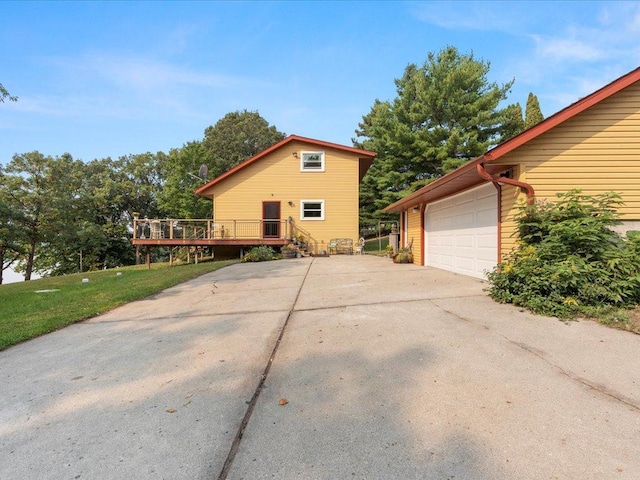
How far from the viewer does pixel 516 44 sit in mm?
10695

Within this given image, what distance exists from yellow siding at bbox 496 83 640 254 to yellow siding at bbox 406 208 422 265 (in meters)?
5.55

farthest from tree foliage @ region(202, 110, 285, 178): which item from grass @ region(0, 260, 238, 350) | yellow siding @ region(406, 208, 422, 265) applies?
grass @ region(0, 260, 238, 350)

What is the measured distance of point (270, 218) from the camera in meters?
16.8

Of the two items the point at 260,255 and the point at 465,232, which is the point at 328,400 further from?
the point at 260,255

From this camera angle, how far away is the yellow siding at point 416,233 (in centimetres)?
1195

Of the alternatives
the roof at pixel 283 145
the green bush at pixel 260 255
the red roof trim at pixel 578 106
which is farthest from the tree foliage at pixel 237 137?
the red roof trim at pixel 578 106

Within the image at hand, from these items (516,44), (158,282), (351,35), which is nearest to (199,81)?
(351,35)

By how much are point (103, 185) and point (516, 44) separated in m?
33.8

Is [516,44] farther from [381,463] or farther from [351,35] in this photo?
[381,463]

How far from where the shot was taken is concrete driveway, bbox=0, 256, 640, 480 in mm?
1765

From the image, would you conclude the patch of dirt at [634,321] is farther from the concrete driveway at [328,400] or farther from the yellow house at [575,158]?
the yellow house at [575,158]

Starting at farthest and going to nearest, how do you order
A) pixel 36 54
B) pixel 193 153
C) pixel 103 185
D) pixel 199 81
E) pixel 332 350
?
pixel 103 185
pixel 193 153
pixel 199 81
pixel 36 54
pixel 332 350

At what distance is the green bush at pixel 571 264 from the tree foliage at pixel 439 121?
14.6 meters

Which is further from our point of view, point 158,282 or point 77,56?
point 77,56
